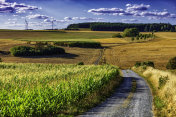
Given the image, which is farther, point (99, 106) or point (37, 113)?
point (99, 106)

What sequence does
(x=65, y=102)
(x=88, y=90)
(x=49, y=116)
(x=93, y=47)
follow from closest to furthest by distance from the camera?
(x=49, y=116) < (x=65, y=102) < (x=88, y=90) < (x=93, y=47)

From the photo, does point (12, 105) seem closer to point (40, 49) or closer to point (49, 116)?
point (49, 116)

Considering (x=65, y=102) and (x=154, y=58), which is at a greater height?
(x=65, y=102)

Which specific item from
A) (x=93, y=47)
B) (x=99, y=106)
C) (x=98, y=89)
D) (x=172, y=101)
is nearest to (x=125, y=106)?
(x=99, y=106)

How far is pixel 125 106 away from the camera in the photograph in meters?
17.7

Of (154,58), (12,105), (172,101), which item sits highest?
(12,105)

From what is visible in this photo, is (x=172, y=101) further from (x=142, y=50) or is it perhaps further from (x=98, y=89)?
(x=142, y=50)

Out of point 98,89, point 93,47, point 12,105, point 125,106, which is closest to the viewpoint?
point 12,105

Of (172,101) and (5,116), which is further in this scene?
(172,101)

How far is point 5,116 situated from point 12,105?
740 mm

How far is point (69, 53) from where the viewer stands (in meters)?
105

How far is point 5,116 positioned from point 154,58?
85332 millimetres

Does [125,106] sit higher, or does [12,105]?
[12,105]

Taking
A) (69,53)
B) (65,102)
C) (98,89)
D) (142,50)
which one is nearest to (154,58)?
(142,50)
